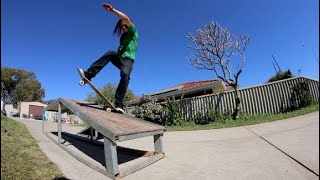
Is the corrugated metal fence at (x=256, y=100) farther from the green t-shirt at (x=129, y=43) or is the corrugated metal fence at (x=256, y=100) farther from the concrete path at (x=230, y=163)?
the green t-shirt at (x=129, y=43)

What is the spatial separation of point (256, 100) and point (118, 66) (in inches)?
446

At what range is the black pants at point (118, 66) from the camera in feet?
21.0

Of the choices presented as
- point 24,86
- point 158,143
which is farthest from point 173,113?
point 24,86

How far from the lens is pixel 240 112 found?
52.6 ft

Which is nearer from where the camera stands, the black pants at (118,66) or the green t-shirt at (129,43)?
the black pants at (118,66)

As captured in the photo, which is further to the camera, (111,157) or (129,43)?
(129,43)

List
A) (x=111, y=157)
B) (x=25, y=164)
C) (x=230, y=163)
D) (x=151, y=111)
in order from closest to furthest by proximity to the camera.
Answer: (x=111, y=157), (x=25, y=164), (x=230, y=163), (x=151, y=111)

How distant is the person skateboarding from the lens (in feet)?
21.0

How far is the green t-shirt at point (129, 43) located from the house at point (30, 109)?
35659 mm

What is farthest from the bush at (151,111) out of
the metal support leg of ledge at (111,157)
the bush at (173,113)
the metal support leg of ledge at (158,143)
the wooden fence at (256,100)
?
the metal support leg of ledge at (111,157)

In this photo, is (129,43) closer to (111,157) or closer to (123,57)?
(123,57)

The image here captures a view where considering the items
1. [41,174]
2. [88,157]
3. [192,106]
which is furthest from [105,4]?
[192,106]

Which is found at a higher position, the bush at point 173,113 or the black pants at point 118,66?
the black pants at point 118,66

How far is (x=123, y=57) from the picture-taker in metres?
6.59
